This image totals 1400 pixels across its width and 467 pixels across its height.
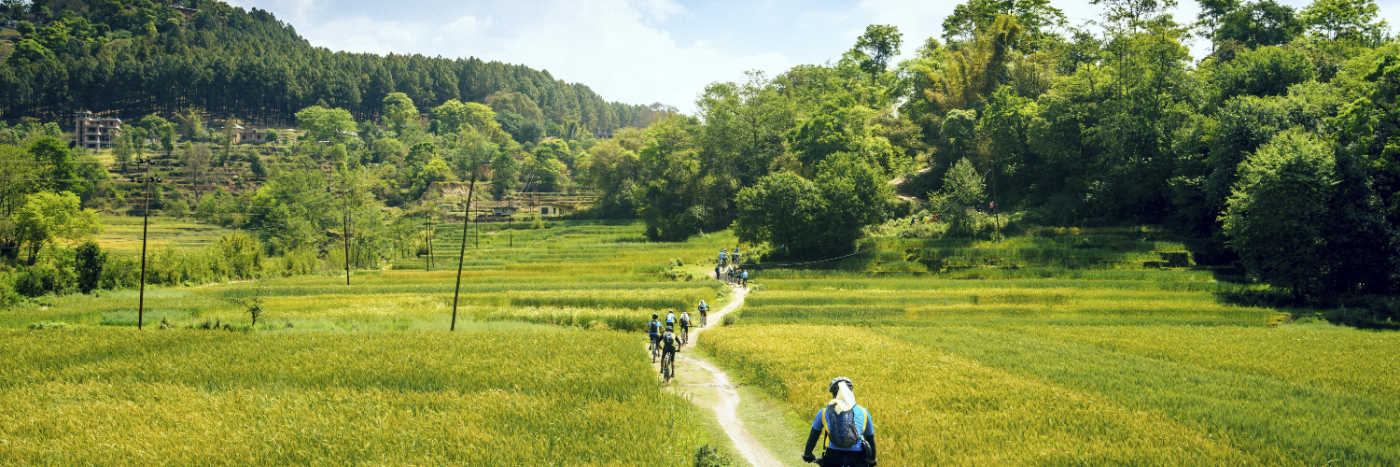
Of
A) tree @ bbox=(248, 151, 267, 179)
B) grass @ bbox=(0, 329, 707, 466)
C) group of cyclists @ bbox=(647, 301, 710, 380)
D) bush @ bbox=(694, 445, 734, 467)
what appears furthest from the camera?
tree @ bbox=(248, 151, 267, 179)

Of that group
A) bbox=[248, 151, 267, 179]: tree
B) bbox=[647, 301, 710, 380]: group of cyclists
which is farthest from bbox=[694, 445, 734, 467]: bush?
bbox=[248, 151, 267, 179]: tree

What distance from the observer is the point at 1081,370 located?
2267 cm

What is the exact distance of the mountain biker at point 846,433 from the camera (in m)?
9.88

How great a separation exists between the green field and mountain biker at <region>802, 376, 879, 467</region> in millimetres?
4276

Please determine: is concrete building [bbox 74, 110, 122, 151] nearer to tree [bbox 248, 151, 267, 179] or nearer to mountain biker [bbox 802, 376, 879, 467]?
tree [bbox 248, 151, 267, 179]

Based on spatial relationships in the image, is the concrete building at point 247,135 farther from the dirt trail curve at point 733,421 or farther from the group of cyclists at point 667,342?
the dirt trail curve at point 733,421

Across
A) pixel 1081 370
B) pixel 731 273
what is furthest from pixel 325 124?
pixel 1081 370

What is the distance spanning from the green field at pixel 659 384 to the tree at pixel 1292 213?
326 centimetres

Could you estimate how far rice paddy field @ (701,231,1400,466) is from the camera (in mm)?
14477

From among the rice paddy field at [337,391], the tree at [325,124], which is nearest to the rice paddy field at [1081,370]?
the rice paddy field at [337,391]

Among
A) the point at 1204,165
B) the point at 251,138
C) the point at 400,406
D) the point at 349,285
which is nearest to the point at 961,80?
the point at 1204,165

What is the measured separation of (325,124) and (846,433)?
208m

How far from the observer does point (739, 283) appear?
179 ft

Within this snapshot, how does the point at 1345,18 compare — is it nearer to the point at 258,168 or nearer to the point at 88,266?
the point at 88,266
